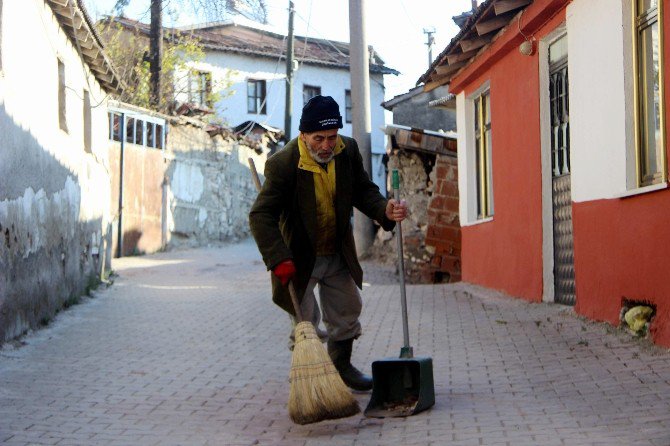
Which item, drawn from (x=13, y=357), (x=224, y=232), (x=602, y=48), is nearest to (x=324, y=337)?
(x=13, y=357)

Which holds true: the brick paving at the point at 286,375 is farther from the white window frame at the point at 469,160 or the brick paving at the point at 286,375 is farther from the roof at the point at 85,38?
the roof at the point at 85,38

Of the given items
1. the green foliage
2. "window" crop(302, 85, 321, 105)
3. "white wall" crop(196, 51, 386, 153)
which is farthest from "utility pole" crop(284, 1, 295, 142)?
"window" crop(302, 85, 321, 105)

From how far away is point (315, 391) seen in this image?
570cm

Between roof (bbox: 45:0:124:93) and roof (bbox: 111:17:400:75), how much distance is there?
2482 cm

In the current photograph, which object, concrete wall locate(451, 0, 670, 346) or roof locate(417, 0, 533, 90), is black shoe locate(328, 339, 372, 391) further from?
roof locate(417, 0, 533, 90)

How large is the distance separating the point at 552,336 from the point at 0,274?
461 centimetres

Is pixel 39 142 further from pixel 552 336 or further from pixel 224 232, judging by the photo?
pixel 224 232

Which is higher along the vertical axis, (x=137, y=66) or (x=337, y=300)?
(x=137, y=66)

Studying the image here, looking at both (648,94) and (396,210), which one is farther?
(648,94)

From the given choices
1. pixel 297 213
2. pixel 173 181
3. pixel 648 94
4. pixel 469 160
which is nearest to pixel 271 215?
pixel 297 213

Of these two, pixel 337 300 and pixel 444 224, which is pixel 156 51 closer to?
pixel 444 224

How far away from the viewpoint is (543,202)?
11016 millimetres

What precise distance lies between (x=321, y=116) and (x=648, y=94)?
10.1ft

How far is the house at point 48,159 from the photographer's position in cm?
931
